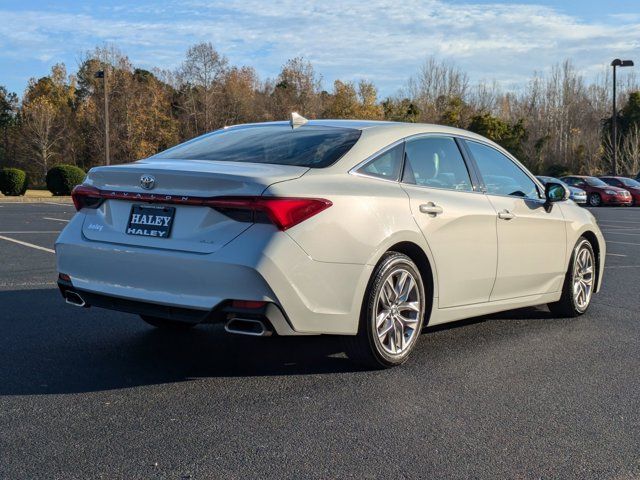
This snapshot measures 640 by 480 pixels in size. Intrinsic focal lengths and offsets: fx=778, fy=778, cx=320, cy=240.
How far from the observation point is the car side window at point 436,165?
214 inches

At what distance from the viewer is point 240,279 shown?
4188mm

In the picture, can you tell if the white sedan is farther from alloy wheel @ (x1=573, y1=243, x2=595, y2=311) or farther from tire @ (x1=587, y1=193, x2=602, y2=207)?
tire @ (x1=587, y1=193, x2=602, y2=207)

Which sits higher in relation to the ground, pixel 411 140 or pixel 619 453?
pixel 411 140

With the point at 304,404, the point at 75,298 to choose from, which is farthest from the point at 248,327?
the point at 75,298

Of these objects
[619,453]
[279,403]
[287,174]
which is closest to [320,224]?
[287,174]

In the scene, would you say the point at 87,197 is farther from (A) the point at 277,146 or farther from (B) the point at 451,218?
(B) the point at 451,218

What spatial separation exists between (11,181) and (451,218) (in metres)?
35.1

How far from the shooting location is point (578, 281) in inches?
279

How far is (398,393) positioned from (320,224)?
1.07 meters

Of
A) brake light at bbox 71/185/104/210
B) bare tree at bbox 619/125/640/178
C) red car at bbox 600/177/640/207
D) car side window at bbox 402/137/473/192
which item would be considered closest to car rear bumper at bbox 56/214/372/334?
brake light at bbox 71/185/104/210

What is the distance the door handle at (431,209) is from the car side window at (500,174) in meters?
0.91

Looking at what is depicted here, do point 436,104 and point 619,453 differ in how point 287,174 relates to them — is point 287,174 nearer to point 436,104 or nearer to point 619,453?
point 619,453

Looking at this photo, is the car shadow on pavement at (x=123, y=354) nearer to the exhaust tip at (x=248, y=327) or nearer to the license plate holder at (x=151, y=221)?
the exhaust tip at (x=248, y=327)

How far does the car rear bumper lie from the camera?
4.20 meters
